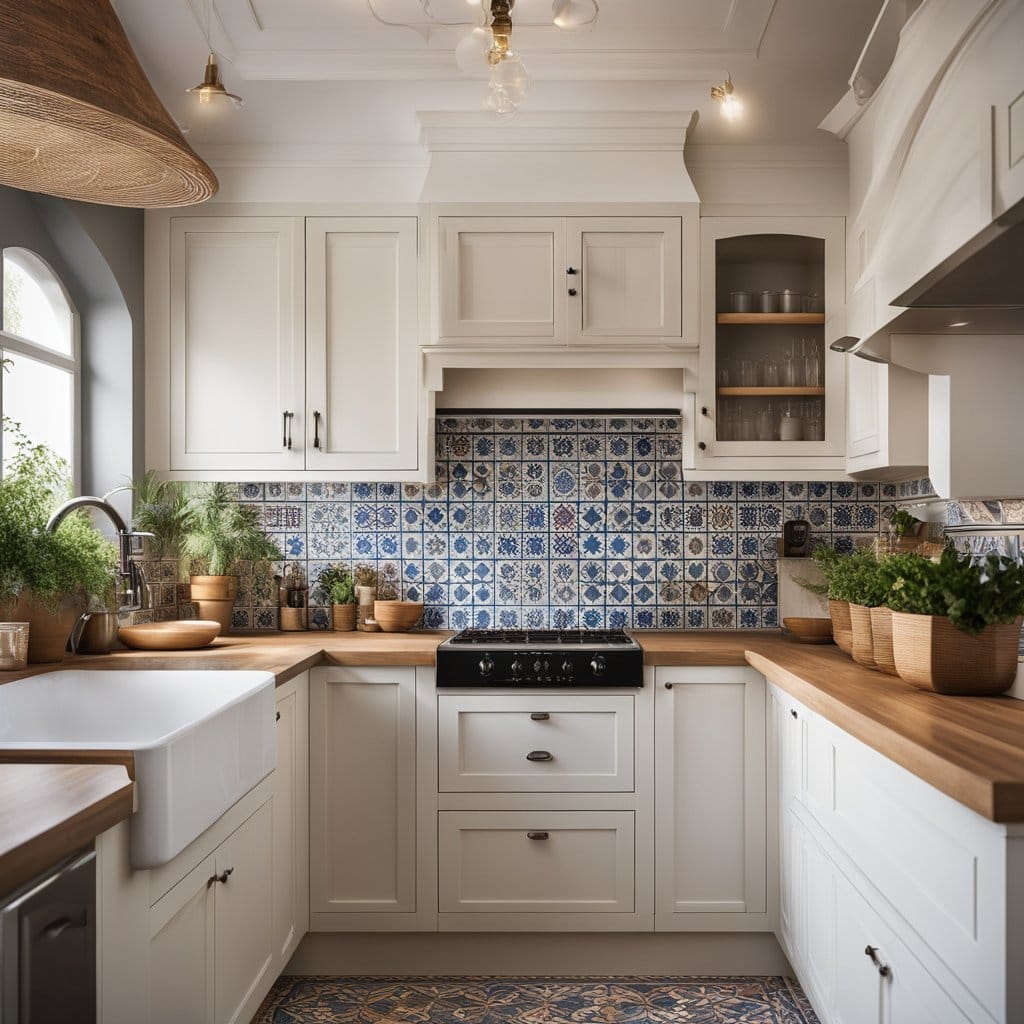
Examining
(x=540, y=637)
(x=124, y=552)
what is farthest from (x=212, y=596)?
(x=540, y=637)

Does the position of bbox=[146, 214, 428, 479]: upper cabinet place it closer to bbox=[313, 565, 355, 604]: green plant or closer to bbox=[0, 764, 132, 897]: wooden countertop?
bbox=[313, 565, 355, 604]: green plant

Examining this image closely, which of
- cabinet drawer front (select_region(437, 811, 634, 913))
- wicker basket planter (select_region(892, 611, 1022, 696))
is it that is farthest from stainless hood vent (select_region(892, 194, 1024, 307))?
cabinet drawer front (select_region(437, 811, 634, 913))

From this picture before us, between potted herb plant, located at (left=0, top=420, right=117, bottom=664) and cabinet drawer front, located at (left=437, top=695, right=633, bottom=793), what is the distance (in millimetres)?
Result: 1024

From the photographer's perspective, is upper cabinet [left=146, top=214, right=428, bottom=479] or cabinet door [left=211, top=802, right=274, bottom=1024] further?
upper cabinet [left=146, top=214, right=428, bottom=479]

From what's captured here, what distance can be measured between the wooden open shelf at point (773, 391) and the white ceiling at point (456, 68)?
797mm

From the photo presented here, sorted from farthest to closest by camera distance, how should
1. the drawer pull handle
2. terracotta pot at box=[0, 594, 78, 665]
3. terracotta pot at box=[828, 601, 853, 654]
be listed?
terracotta pot at box=[828, 601, 853, 654] → terracotta pot at box=[0, 594, 78, 665] → the drawer pull handle

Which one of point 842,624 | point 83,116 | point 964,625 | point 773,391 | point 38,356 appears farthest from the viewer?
point 773,391

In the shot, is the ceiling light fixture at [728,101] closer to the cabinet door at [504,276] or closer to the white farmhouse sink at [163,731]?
the cabinet door at [504,276]

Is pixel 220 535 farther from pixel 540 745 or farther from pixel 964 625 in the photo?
pixel 964 625

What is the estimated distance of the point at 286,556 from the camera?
3432 mm

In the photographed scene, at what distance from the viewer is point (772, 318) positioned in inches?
121

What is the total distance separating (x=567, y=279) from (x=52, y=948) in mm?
2371

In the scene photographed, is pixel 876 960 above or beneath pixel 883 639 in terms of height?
beneath

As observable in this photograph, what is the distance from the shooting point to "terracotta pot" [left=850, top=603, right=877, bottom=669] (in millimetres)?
2377
